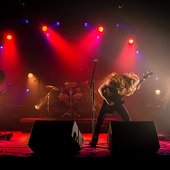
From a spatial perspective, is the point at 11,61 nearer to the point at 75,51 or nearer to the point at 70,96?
the point at 75,51

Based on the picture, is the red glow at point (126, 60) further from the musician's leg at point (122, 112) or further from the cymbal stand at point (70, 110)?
the musician's leg at point (122, 112)

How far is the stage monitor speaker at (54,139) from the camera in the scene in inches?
203

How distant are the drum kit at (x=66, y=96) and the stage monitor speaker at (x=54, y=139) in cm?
798

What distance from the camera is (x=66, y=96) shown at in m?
13.7

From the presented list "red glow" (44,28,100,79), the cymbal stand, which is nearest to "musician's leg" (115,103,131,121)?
the cymbal stand

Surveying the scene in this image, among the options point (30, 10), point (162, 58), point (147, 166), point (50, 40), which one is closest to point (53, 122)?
point (147, 166)

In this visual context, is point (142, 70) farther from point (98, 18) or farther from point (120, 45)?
point (98, 18)

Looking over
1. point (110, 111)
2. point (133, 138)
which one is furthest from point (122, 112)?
point (133, 138)

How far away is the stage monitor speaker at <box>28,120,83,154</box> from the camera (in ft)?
16.9

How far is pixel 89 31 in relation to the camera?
51.1ft

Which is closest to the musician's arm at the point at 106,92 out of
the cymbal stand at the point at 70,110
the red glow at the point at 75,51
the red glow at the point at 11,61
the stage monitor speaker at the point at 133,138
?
the stage monitor speaker at the point at 133,138

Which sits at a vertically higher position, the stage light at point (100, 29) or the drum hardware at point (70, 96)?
the stage light at point (100, 29)

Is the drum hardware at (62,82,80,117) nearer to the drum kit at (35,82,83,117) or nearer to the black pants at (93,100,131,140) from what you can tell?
the drum kit at (35,82,83,117)

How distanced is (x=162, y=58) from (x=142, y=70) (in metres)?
1.36
